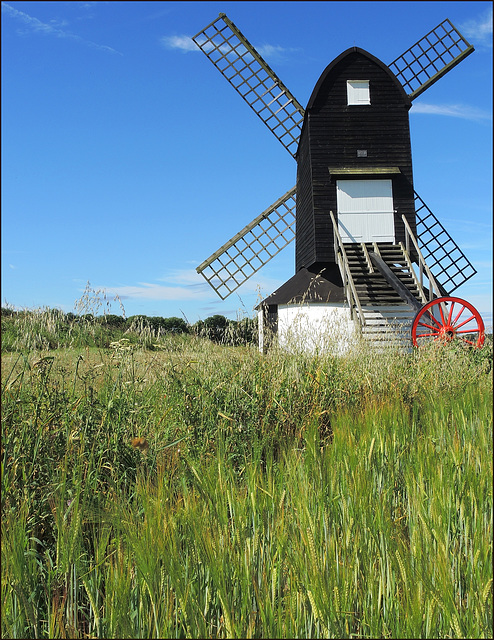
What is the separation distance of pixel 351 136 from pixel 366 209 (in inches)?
86.8

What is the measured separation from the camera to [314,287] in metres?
15.2

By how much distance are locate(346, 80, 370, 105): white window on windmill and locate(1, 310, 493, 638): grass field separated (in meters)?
13.3

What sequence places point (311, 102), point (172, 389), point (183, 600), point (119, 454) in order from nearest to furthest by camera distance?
point (183, 600) → point (119, 454) → point (172, 389) → point (311, 102)

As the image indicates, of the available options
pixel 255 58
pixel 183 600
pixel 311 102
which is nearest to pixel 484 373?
pixel 183 600

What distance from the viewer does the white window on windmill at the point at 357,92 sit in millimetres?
15148

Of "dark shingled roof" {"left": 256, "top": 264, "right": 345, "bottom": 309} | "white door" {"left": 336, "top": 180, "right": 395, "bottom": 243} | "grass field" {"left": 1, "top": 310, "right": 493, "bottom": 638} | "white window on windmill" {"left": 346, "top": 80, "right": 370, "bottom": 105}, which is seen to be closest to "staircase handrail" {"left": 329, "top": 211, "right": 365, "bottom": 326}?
"white door" {"left": 336, "top": 180, "right": 395, "bottom": 243}

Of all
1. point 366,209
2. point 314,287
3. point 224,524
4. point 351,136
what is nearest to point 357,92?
point 351,136

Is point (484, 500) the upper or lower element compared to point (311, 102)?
lower

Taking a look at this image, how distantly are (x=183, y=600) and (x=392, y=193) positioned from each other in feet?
48.7

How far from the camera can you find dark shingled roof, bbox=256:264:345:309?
14992 mm

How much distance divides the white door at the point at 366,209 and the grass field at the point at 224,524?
11518mm

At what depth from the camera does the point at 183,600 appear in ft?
5.33

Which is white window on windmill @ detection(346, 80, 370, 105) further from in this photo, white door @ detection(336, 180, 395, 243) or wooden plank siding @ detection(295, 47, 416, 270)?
white door @ detection(336, 180, 395, 243)

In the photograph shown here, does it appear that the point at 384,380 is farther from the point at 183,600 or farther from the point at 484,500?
the point at 183,600
